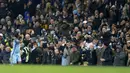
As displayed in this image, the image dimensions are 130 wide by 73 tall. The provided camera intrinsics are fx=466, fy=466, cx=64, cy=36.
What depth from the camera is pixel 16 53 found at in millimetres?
18547

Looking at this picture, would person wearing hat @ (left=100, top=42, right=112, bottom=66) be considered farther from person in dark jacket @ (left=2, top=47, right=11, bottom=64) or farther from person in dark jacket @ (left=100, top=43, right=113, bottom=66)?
person in dark jacket @ (left=2, top=47, right=11, bottom=64)

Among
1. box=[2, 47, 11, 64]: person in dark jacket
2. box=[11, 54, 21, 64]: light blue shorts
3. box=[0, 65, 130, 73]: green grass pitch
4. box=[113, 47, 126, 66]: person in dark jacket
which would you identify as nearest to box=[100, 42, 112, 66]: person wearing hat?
box=[113, 47, 126, 66]: person in dark jacket

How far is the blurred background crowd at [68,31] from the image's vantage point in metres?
17.5

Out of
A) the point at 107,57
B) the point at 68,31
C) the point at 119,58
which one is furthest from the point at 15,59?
the point at 119,58

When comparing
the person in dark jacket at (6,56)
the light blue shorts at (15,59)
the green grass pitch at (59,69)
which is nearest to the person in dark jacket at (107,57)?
the green grass pitch at (59,69)

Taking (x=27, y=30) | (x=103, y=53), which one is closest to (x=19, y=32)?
(x=27, y=30)

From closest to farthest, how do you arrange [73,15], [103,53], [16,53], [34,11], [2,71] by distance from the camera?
[2,71] < [103,53] < [16,53] < [73,15] < [34,11]

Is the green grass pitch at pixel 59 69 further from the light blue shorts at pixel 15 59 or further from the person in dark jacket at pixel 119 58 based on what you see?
the light blue shorts at pixel 15 59

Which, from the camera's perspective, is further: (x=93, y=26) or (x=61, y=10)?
(x=61, y=10)

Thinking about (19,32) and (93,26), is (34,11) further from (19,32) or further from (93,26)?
(93,26)

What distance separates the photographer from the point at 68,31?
20.4 m

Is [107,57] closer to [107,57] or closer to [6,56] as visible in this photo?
[107,57]

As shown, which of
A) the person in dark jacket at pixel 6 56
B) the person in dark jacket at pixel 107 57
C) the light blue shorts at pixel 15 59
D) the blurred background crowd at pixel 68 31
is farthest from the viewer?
the person in dark jacket at pixel 6 56

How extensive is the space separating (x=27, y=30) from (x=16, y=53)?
2.44 meters
